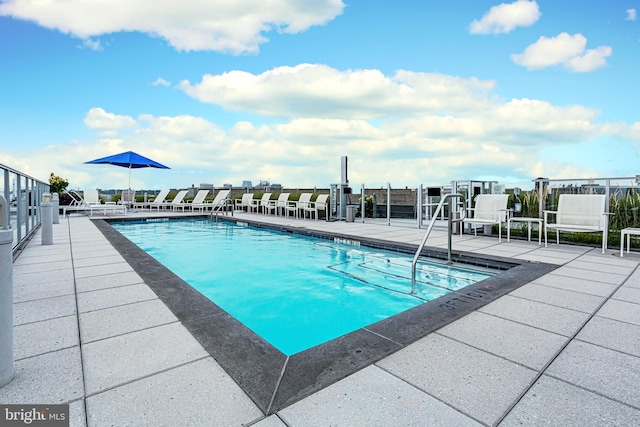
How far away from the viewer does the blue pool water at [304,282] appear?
3.18 metres

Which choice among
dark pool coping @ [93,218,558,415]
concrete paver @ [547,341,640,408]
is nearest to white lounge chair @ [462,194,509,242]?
dark pool coping @ [93,218,558,415]

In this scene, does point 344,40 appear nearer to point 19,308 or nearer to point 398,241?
point 398,241

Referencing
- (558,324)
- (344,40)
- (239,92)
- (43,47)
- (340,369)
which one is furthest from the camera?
(239,92)

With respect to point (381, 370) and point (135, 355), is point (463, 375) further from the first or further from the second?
point (135, 355)

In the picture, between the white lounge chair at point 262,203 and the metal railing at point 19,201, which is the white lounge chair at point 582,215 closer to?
the metal railing at point 19,201

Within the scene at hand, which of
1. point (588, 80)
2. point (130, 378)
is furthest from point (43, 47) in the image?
point (588, 80)

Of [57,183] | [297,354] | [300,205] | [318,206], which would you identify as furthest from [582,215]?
A: [57,183]

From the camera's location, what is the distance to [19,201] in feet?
17.3

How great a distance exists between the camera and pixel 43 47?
8.91 meters

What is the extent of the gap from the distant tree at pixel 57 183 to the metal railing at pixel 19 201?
9905 millimetres

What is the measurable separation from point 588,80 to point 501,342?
777 cm

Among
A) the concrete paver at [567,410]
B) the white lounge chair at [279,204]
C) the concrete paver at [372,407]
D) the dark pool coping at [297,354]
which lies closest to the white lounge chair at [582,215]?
the dark pool coping at [297,354]

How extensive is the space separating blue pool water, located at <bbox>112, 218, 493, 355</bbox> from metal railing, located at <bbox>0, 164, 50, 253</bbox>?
1.89 metres

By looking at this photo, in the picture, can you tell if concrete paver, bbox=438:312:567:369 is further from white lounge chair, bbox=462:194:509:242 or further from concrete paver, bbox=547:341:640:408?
white lounge chair, bbox=462:194:509:242
